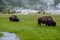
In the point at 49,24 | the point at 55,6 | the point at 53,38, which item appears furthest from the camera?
the point at 49,24

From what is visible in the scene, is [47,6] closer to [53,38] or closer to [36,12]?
[36,12]

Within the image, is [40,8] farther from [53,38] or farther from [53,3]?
[53,38]

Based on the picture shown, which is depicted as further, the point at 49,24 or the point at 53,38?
the point at 49,24

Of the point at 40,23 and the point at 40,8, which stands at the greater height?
the point at 40,8

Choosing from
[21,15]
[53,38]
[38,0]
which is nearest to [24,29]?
[21,15]

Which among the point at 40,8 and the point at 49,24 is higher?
the point at 40,8

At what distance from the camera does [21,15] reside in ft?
22.9

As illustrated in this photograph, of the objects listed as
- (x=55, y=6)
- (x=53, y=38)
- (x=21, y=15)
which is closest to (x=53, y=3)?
(x=55, y=6)

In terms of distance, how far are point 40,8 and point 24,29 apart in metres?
0.84

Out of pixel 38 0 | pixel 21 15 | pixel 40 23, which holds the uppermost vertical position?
pixel 38 0

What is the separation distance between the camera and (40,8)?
277 inches

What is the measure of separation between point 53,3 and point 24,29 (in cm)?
123

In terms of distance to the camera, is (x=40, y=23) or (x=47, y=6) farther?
(x=40, y=23)

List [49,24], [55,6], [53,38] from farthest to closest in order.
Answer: [49,24] → [55,6] → [53,38]
